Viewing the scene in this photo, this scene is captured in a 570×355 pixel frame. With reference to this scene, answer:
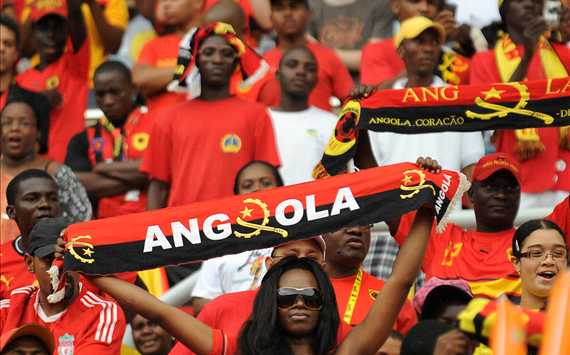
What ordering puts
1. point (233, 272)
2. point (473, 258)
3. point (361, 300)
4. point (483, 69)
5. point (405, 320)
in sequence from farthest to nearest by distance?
point (483, 69), point (233, 272), point (473, 258), point (405, 320), point (361, 300)

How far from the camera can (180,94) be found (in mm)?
14094

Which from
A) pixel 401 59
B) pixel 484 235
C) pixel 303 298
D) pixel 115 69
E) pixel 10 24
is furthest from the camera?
pixel 10 24

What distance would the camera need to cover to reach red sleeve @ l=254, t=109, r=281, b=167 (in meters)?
12.4

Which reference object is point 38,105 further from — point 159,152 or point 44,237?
point 44,237

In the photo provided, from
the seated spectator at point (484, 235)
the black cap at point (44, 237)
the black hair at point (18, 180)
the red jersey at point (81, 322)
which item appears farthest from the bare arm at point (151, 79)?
the red jersey at point (81, 322)

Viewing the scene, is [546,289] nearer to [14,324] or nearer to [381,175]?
[381,175]

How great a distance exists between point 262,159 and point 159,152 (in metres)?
0.78

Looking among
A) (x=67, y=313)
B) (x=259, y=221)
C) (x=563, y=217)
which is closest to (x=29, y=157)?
(x=67, y=313)

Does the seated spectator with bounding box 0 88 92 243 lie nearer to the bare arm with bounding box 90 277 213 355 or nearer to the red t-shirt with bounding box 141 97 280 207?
the red t-shirt with bounding box 141 97 280 207

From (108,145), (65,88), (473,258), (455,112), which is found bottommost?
(473,258)

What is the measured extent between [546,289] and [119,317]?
2.29 m

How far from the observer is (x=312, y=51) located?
540 inches

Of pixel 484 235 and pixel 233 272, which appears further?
pixel 233 272

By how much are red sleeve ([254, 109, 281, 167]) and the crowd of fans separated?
10mm
